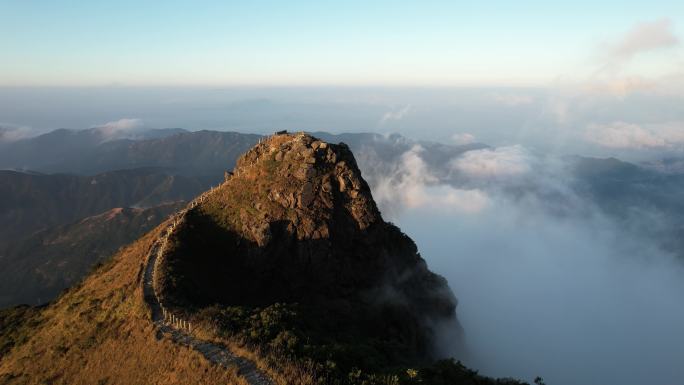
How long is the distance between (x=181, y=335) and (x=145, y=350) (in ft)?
8.11

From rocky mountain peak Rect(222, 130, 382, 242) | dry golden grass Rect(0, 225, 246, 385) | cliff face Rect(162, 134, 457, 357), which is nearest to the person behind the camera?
dry golden grass Rect(0, 225, 246, 385)

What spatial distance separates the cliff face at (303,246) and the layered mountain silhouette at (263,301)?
0.16 meters

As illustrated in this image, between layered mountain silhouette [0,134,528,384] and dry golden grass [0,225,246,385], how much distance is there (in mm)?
127

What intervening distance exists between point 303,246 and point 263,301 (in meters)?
7.71

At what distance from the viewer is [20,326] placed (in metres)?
48.2

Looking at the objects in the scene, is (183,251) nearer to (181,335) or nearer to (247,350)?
(181,335)

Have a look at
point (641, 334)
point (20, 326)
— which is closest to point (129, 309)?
point (20, 326)

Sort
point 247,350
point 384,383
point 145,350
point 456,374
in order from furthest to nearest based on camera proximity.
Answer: point 456,374
point 145,350
point 247,350
point 384,383

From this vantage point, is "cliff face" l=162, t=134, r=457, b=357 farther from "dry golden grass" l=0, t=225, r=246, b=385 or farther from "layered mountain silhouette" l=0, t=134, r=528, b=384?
"dry golden grass" l=0, t=225, r=246, b=385

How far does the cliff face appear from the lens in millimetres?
46656

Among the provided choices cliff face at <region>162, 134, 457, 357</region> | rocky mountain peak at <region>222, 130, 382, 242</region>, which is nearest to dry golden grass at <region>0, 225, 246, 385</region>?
cliff face at <region>162, 134, 457, 357</region>

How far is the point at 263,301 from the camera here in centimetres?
4578

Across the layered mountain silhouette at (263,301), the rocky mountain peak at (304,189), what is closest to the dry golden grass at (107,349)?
the layered mountain silhouette at (263,301)

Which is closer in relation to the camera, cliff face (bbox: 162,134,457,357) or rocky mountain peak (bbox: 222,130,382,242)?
cliff face (bbox: 162,134,457,357)
